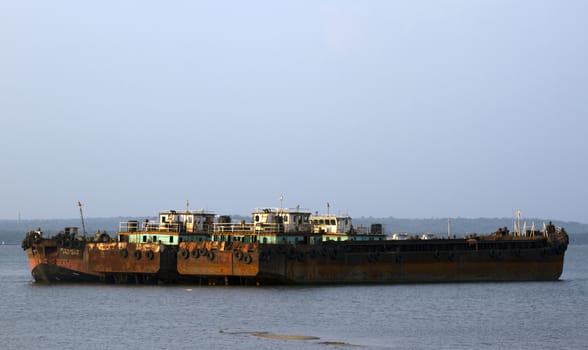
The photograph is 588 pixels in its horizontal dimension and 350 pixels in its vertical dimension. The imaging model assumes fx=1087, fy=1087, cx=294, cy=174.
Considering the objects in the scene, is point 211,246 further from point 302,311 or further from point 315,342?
point 315,342

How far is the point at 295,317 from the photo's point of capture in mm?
66250

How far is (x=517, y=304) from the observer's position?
Answer: 250 ft

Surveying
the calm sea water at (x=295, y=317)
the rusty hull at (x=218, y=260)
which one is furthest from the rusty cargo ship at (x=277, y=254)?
the calm sea water at (x=295, y=317)

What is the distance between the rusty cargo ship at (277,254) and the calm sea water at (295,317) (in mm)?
1596

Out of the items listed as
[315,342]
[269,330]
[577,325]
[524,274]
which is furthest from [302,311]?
[524,274]

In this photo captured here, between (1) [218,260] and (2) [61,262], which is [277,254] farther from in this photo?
(2) [61,262]

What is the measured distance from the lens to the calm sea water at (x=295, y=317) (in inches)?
2275

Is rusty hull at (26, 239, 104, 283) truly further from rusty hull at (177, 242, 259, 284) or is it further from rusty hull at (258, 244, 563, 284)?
rusty hull at (258, 244, 563, 284)

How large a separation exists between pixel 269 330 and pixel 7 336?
14.5m

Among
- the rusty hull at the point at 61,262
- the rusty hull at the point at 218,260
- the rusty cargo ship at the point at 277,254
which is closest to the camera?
the rusty hull at the point at 218,260

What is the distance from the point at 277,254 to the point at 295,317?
46.1ft

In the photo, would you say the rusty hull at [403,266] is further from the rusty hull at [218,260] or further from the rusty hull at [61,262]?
the rusty hull at [61,262]

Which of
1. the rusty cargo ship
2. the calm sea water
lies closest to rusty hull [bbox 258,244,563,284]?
the rusty cargo ship

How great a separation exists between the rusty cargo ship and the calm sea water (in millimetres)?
1596
